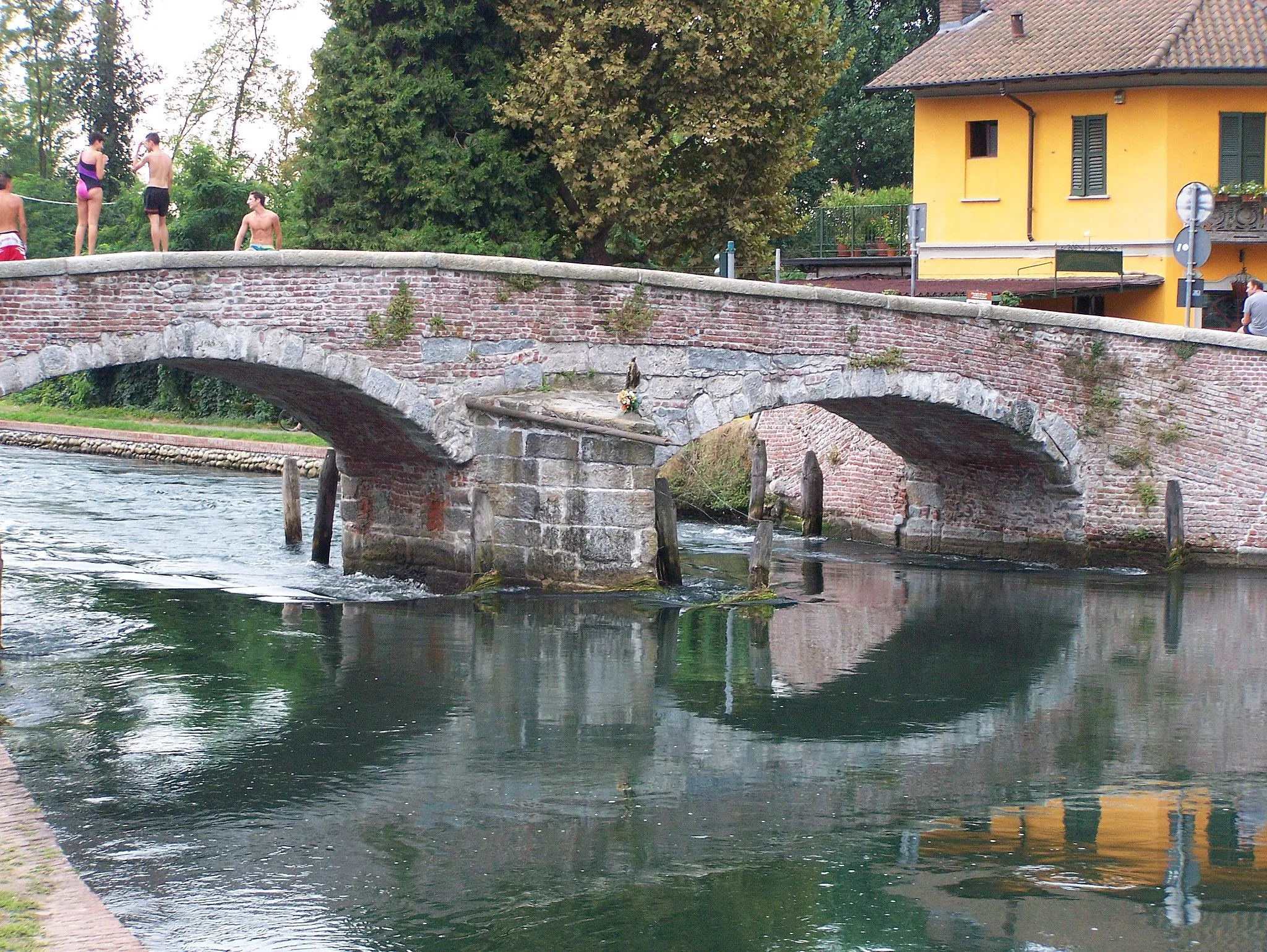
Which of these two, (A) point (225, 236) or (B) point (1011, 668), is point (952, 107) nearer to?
(B) point (1011, 668)

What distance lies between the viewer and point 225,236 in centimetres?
3684

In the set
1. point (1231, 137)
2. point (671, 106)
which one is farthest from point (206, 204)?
point (1231, 137)

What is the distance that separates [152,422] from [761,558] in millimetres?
22769

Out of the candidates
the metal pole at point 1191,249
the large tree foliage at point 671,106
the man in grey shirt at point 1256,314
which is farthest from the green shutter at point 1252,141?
the metal pole at point 1191,249

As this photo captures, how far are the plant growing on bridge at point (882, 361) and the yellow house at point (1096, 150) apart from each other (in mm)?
6598

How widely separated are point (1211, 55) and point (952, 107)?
13.8ft

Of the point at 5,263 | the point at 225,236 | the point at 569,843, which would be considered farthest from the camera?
the point at 225,236

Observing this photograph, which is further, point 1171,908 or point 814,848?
point 814,848

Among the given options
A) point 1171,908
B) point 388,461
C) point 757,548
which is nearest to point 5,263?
point 388,461

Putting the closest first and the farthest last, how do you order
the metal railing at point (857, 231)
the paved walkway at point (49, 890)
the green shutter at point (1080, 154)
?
the paved walkway at point (49, 890) < the green shutter at point (1080, 154) < the metal railing at point (857, 231)

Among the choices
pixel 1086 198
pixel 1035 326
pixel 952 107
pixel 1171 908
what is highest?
pixel 952 107

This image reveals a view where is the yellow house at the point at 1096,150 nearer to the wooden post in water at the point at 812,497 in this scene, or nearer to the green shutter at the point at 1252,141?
the green shutter at the point at 1252,141

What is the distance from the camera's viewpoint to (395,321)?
1614 centimetres

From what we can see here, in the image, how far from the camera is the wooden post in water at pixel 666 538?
684 inches
